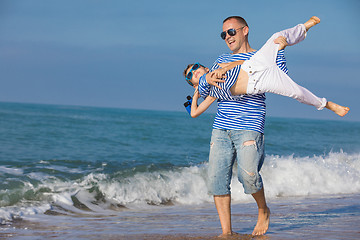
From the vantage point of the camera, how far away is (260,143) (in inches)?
160

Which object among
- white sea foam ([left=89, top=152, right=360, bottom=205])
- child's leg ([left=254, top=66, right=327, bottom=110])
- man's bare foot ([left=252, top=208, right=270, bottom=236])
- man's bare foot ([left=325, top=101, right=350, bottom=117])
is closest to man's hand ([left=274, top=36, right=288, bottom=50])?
child's leg ([left=254, top=66, right=327, bottom=110])

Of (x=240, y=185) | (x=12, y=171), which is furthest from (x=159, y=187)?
(x=12, y=171)

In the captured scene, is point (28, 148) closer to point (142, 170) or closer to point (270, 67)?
point (142, 170)

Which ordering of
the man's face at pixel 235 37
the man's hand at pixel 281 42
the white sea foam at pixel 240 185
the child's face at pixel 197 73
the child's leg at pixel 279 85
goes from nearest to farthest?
1. the child's leg at pixel 279 85
2. the man's hand at pixel 281 42
3. the man's face at pixel 235 37
4. the child's face at pixel 197 73
5. the white sea foam at pixel 240 185

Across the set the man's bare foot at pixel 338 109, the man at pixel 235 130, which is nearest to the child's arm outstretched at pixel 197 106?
the man at pixel 235 130

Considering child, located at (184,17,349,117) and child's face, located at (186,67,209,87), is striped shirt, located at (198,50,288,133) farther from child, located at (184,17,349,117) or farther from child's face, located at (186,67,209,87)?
child's face, located at (186,67,209,87)

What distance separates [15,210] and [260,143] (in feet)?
13.6

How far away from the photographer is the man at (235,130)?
3.98 meters

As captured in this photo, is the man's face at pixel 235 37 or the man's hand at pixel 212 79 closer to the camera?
the man's hand at pixel 212 79

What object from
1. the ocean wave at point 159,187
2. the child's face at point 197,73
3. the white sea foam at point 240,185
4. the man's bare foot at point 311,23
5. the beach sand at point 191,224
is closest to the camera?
the man's bare foot at point 311,23

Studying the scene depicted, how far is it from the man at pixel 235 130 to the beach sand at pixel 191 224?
1.78 feet

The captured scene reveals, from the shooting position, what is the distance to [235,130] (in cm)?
402

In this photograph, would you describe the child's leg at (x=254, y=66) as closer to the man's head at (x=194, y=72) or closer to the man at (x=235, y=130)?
the man at (x=235, y=130)

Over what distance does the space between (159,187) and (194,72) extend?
4926 millimetres
